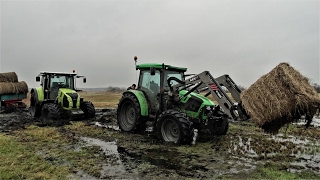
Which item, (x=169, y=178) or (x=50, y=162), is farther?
(x=50, y=162)

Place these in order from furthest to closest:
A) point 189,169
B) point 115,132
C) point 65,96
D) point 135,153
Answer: point 65,96 < point 115,132 < point 135,153 < point 189,169

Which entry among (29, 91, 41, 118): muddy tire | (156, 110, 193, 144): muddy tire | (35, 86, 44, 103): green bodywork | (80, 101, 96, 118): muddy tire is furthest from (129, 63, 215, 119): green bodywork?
(29, 91, 41, 118): muddy tire

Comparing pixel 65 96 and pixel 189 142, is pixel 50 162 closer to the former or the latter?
pixel 189 142

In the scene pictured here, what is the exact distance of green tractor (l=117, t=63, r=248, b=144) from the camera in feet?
23.5

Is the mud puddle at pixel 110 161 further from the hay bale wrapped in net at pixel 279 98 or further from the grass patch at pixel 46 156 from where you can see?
the hay bale wrapped in net at pixel 279 98

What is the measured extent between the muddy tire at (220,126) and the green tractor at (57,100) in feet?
20.8

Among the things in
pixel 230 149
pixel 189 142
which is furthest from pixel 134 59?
pixel 230 149

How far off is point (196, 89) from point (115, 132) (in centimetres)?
313

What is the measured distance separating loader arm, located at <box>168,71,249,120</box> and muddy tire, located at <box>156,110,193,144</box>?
0.85 m

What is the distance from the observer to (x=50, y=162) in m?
5.77

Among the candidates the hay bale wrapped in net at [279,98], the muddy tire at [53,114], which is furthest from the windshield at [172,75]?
the muddy tire at [53,114]

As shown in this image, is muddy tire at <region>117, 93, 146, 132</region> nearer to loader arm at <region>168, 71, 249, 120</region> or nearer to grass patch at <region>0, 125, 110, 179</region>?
loader arm at <region>168, 71, 249, 120</region>

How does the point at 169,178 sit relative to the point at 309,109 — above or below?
below

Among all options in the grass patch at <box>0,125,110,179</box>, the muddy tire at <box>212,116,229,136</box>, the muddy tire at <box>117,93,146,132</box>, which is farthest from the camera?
the muddy tire at <box>117,93,146,132</box>
